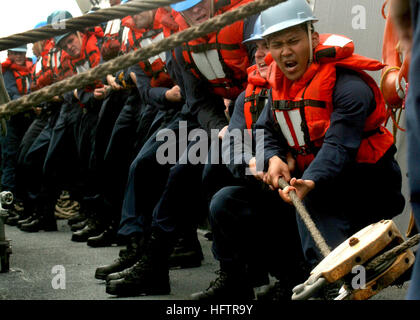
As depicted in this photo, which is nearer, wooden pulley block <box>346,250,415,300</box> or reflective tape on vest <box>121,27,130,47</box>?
wooden pulley block <box>346,250,415,300</box>

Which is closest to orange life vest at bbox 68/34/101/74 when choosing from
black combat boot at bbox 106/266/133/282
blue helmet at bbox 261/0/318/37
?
black combat boot at bbox 106/266/133/282

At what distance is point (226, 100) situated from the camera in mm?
3814

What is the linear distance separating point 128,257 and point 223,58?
1383mm

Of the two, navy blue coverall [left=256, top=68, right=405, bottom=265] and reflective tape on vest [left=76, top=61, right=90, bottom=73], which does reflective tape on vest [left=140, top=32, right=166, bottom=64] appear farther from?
navy blue coverall [left=256, top=68, right=405, bottom=265]

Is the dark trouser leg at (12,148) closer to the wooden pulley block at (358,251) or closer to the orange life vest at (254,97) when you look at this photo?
the orange life vest at (254,97)

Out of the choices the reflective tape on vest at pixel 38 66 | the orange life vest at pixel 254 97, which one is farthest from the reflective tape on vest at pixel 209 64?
the reflective tape on vest at pixel 38 66

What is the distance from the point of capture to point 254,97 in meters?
3.29

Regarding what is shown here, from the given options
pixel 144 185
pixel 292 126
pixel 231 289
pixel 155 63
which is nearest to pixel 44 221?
pixel 155 63

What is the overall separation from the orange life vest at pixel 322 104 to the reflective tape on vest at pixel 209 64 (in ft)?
2.82

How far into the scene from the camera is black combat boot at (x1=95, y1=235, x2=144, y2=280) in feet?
13.8

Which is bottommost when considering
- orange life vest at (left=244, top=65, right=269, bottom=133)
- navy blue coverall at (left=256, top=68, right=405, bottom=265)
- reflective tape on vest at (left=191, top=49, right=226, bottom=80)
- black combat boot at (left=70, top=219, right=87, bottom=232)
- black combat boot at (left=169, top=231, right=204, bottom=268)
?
black combat boot at (left=70, top=219, right=87, bottom=232)

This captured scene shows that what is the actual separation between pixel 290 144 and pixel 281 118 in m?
0.13

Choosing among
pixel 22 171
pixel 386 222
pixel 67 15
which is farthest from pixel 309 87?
pixel 22 171

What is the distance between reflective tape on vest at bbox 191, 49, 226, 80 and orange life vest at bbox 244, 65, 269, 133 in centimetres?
37
